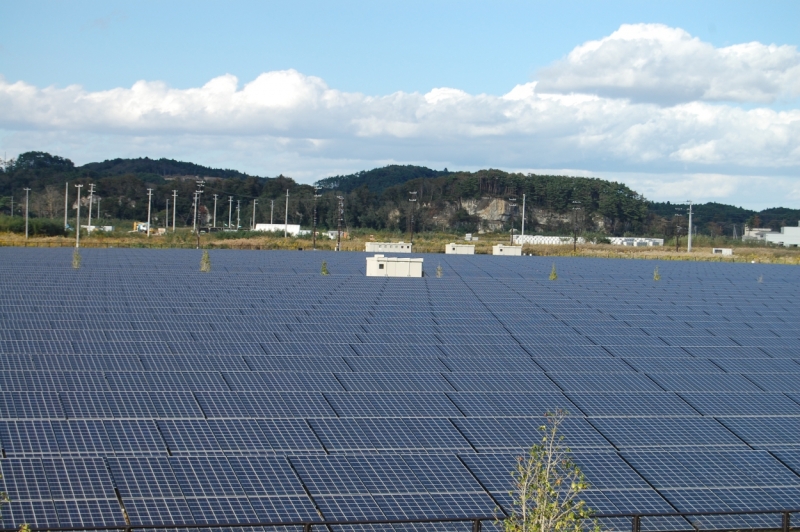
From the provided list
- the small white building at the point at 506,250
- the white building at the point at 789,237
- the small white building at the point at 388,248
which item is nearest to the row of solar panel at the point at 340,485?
the small white building at the point at 506,250

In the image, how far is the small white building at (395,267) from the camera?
121ft

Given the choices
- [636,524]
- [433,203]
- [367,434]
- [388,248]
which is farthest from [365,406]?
[433,203]

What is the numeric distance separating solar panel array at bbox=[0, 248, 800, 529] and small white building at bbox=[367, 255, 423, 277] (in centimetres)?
1149

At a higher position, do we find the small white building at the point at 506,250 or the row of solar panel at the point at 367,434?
the small white building at the point at 506,250

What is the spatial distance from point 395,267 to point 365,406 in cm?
2223

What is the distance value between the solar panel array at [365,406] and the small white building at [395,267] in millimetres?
11493

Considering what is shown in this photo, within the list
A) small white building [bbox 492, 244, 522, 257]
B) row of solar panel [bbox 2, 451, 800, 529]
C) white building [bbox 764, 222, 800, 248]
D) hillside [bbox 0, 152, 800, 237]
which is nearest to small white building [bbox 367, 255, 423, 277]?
row of solar panel [bbox 2, 451, 800, 529]

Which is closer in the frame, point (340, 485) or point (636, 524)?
point (636, 524)

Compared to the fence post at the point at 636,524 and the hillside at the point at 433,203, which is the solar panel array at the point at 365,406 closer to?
the fence post at the point at 636,524

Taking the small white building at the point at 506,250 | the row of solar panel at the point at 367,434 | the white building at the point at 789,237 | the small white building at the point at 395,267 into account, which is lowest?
the row of solar panel at the point at 367,434

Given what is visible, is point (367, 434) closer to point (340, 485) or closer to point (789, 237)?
point (340, 485)

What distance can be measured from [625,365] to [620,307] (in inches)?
321

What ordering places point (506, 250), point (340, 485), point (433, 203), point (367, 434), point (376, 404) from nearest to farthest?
point (340, 485) → point (367, 434) → point (376, 404) → point (506, 250) → point (433, 203)

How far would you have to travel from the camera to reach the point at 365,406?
15.0 m
